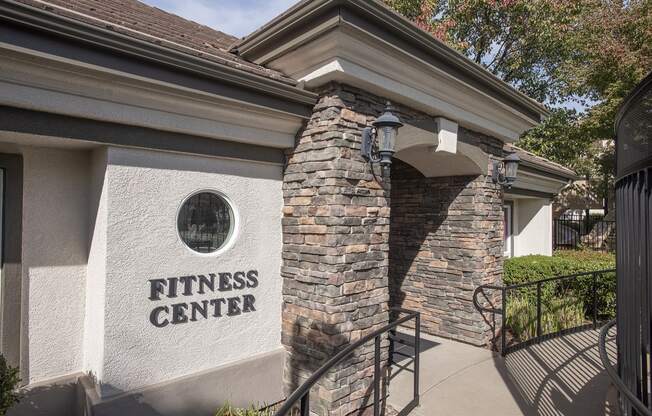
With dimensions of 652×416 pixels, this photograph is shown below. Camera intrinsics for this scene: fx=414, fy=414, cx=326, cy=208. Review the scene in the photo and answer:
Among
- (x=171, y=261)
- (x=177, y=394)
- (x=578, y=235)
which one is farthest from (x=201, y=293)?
(x=578, y=235)

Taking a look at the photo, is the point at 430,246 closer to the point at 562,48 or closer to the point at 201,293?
the point at 201,293

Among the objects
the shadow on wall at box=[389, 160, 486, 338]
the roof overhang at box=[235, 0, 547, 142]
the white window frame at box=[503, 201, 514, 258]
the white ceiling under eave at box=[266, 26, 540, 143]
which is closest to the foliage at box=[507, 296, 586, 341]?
the shadow on wall at box=[389, 160, 486, 338]

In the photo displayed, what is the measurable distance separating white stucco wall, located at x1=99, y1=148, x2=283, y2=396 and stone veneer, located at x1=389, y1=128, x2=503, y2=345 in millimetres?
3161

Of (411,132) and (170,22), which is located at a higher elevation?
(170,22)

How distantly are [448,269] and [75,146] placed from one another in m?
A: 5.34

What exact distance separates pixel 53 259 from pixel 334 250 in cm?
244

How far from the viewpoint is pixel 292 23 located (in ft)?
12.5

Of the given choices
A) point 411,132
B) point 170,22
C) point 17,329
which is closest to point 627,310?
point 411,132

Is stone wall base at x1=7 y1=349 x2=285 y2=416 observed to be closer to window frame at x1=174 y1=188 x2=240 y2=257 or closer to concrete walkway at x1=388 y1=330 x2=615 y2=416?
window frame at x1=174 y1=188 x2=240 y2=257

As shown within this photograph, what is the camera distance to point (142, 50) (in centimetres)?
314

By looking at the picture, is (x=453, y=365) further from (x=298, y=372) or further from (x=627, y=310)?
(x=627, y=310)

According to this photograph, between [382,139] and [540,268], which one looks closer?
[382,139]

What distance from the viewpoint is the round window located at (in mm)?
3885

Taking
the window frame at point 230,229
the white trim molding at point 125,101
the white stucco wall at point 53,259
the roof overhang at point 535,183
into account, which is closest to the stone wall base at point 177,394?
the white stucco wall at point 53,259
